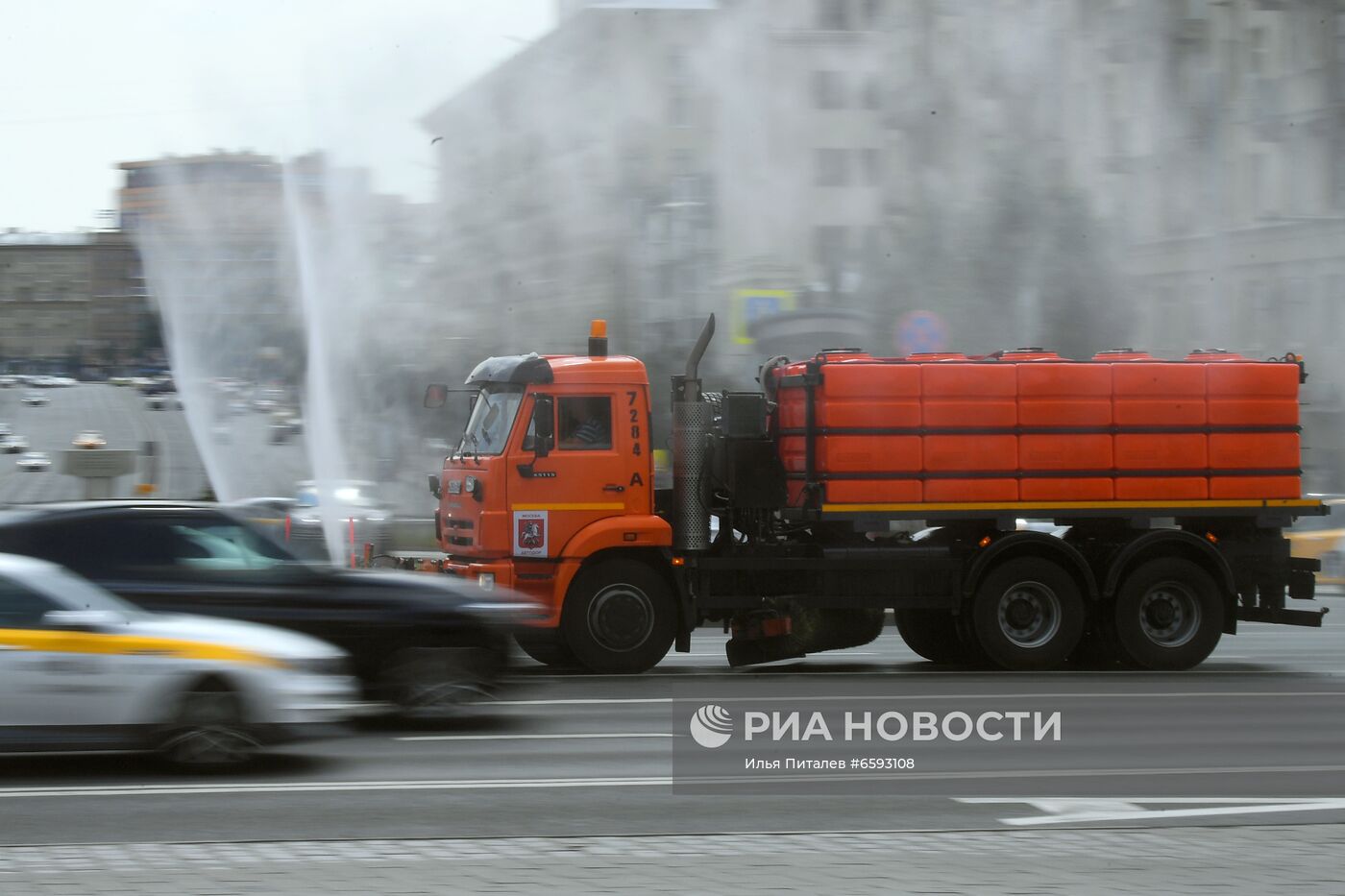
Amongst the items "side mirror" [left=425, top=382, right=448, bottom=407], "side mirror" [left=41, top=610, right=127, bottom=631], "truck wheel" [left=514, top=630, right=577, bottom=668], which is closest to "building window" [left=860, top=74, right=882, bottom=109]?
"side mirror" [left=425, top=382, right=448, bottom=407]

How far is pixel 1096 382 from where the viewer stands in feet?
45.7

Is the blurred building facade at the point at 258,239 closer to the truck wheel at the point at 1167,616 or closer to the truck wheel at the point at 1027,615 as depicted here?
the truck wheel at the point at 1027,615

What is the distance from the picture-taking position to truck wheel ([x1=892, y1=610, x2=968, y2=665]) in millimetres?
14781

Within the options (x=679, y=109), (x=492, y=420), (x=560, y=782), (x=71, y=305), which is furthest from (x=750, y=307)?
(x=71, y=305)

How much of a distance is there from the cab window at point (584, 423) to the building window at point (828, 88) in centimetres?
1540

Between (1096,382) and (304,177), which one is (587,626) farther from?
(304,177)

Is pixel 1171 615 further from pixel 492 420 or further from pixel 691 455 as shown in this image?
pixel 492 420

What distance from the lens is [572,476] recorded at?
45.2ft

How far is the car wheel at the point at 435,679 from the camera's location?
10422 millimetres

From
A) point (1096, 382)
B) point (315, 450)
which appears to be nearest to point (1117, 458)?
point (1096, 382)

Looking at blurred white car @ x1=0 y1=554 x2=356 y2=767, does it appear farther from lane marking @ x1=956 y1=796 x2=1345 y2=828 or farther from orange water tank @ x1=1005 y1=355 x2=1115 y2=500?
orange water tank @ x1=1005 y1=355 x2=1115 y2=500

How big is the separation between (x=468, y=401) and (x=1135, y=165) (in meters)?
17.6

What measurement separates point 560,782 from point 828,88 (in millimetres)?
Result: 21441

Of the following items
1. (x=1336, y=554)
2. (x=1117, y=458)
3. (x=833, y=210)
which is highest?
(x=833, y=210)
